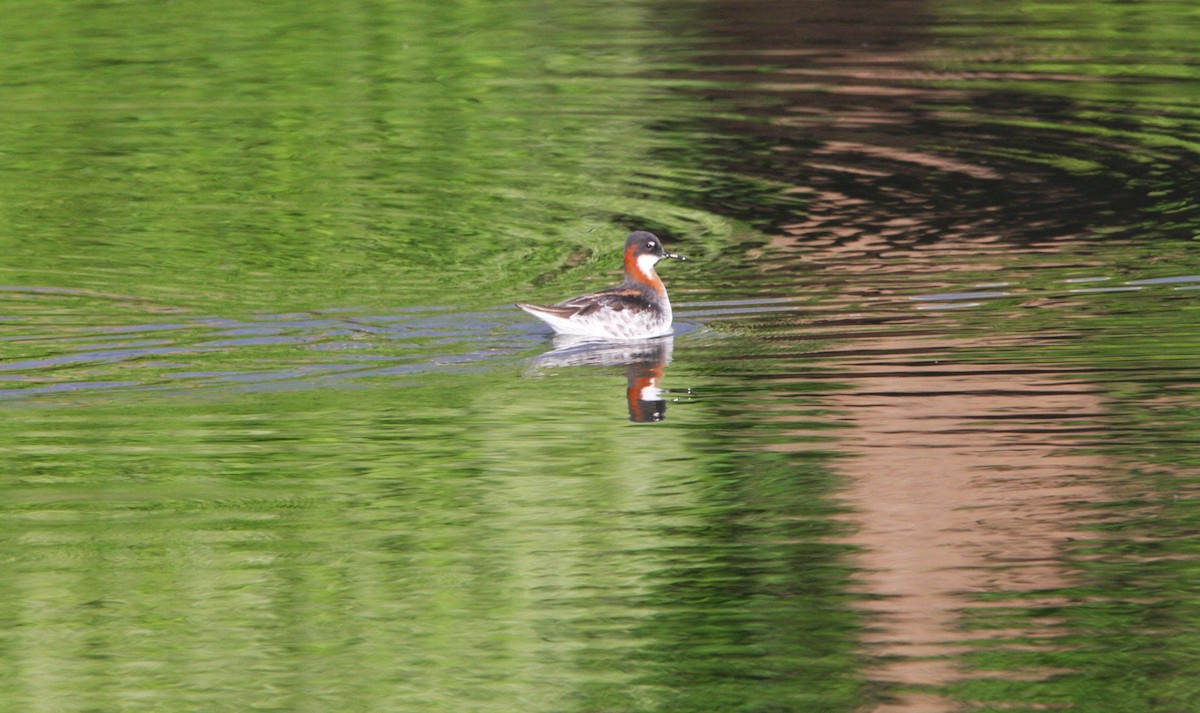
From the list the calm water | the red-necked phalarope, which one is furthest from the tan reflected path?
the red-necked phalarope

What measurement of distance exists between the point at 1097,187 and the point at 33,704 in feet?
48.3

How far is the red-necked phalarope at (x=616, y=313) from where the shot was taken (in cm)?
1442

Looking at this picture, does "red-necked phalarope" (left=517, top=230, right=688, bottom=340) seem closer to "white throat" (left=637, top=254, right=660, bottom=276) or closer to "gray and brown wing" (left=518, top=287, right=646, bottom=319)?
"gray and brown wing" (left=518, top=287, right=646, bottom=319)

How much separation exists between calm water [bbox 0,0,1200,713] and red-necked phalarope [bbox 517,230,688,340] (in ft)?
0.49

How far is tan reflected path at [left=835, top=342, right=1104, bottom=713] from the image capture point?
344 inches

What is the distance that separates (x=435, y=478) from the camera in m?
11.0

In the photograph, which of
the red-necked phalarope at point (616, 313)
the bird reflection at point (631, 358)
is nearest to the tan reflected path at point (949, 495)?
the bird reflection at point (631, 358)

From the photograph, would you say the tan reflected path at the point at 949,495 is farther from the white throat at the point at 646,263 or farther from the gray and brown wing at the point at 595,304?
the white throat at the point at 646,263

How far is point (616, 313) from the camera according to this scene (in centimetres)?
1459

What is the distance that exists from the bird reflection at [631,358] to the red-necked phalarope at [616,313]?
95 millimetres

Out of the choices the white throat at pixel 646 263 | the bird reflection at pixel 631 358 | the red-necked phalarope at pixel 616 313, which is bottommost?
the bird reflection at pixel 631 358

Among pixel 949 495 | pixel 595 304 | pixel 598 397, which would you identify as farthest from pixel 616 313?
pixel 949 495

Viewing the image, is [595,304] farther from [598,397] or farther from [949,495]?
[949,495]

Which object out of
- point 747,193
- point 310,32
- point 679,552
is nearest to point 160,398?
point 679,552
